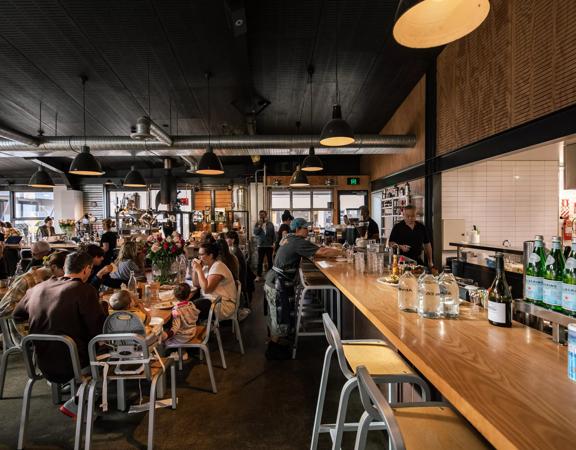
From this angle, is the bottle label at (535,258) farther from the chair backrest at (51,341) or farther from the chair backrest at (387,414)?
the chair backrest at (51,341)

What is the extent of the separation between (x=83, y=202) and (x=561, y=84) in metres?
13.2

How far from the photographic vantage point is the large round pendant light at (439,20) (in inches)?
66.8

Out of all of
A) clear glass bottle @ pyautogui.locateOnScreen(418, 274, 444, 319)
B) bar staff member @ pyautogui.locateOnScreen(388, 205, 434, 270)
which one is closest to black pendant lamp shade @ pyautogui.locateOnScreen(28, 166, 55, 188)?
bar staff member @ pyautogui.locateOnScreen(388, 205, 434, 270)

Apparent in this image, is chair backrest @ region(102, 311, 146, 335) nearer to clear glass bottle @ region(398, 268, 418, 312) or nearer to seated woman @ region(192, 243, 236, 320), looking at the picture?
seated woman @ region(192, 243, 236, 320)

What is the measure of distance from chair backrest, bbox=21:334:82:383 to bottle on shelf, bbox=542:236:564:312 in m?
2.51

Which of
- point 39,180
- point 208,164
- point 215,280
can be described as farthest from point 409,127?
point 39,180

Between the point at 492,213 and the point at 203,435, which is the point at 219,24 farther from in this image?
the point at 492,213

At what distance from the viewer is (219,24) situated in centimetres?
386

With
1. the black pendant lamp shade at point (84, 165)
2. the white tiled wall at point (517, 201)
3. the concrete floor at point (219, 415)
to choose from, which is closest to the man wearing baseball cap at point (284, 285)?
the concrete floor at point (219, 415)

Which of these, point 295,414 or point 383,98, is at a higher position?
point 383,98

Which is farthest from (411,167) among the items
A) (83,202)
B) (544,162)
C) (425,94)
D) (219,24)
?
(83,202)

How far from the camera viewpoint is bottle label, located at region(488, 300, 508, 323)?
1464 mm

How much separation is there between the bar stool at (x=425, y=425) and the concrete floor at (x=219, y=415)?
1.23 m

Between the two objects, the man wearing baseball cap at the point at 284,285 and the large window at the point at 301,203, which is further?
the large window at the point at 301,203
